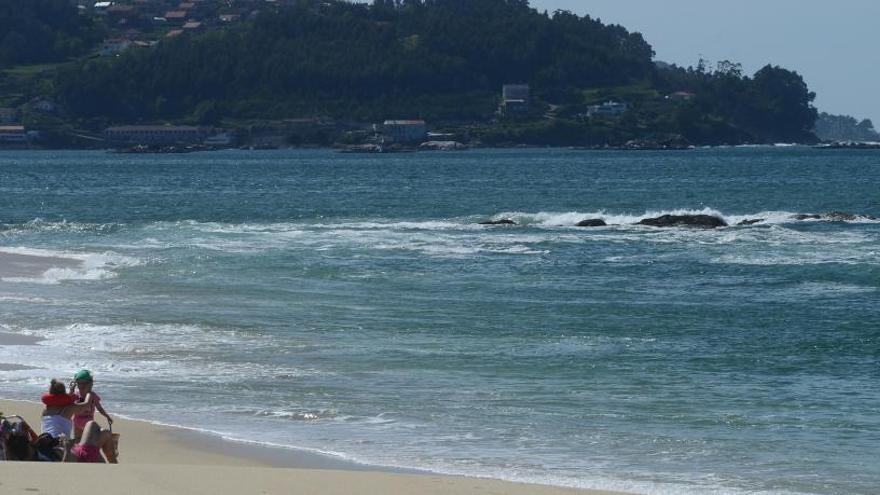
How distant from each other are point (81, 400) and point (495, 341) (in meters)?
9.79

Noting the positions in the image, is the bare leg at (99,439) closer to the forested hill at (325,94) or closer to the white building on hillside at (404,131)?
the white building on hillside at (404,131)

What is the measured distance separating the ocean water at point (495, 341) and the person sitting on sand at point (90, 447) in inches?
110

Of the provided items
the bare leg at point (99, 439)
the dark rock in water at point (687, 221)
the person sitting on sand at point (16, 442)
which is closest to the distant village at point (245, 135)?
the dark rock in water at point (687, 221)

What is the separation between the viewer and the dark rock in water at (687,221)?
46.3 meters

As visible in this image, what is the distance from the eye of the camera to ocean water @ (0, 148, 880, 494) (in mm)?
15086

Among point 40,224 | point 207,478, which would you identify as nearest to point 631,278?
point 207,478

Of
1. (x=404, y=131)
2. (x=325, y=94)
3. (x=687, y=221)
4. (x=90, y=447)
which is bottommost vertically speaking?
(x=404, y=131)

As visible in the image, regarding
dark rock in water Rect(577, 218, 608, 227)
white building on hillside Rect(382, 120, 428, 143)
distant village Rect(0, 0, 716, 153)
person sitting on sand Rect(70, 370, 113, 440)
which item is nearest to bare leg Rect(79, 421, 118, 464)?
person sitting on sand Rect(70, 370, 113, 440)

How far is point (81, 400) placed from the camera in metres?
13.3

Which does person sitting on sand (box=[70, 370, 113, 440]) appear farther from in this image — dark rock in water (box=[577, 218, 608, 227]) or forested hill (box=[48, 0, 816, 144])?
forested hill (box=[48, 0, 816, 144])

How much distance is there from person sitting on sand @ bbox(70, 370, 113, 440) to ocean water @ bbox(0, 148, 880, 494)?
7.90 feet

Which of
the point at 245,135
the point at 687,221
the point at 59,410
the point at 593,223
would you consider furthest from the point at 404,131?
the point at 59,410

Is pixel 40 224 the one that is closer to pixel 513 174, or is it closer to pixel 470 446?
pixel 470 446

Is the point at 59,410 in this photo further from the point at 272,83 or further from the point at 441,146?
the point at 272,83
